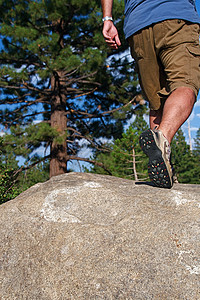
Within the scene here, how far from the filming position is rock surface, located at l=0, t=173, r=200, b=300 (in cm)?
120

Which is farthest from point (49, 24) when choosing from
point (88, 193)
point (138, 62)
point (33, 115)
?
point (88, 193)

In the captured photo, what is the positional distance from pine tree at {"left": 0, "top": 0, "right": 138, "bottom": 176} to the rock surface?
4964 mm

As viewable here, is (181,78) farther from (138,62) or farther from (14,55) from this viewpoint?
(14,55)

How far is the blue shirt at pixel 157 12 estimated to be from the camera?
180 centimetres

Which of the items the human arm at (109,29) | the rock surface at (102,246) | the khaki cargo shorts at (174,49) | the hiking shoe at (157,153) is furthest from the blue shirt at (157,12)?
the rock surface at (102,246)

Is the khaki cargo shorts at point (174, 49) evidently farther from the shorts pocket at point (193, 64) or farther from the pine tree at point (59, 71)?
the pine tree at point (59, 71)

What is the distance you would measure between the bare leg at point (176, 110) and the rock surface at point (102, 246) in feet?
1.30

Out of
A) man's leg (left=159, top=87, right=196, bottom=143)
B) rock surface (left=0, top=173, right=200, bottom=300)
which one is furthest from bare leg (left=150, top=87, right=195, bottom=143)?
rock surface (left=0, top=173, right=200, bottom=300)

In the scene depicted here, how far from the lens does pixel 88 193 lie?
1735mm

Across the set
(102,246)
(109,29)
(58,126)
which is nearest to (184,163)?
(58,126)

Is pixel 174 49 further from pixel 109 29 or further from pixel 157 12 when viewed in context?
pixel 109 29

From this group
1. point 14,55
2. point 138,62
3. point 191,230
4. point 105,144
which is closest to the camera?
point 191,230

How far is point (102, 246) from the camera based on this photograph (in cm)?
135

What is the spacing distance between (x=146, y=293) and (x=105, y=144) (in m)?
7.56
